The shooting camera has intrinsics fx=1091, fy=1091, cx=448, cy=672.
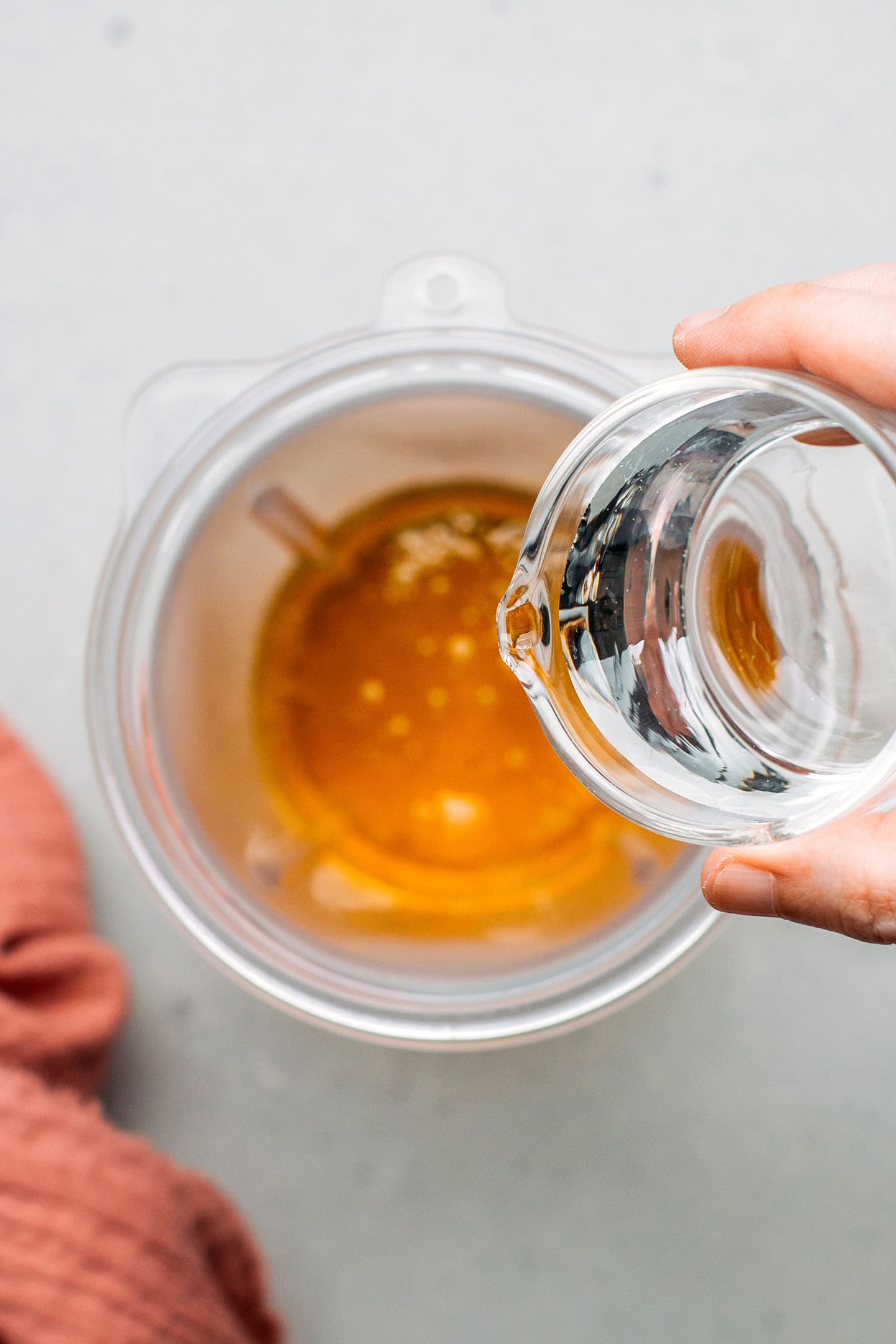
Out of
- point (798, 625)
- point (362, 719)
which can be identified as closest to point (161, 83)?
point (362, 719)

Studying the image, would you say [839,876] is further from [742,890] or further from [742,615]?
[742,615]

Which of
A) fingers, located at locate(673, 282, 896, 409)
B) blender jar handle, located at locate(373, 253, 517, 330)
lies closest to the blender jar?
blender jar handle, located at locate(373, 253, 517, 330)

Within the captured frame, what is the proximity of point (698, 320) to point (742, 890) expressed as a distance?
259mm

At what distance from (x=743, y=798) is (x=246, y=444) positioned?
34cm

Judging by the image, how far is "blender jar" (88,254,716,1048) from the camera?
0.61 meters

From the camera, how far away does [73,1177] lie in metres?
0.66

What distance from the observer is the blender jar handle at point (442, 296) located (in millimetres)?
621

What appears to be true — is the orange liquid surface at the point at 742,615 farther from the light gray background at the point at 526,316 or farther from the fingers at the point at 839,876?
the light gray background at the point at 526,316

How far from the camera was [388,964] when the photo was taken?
25.5 inches

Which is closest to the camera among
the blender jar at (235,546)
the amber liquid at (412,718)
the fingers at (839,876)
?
the fingers at (839,876)

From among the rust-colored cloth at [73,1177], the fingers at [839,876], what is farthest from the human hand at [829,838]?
the rust-colored cloth at [73,1177]

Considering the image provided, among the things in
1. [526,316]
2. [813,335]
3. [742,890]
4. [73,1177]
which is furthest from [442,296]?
[73,1177]

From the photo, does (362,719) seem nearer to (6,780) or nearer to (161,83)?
(6,780)

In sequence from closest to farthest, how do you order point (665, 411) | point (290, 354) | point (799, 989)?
point (665, 411)
point (290, 354)
point (799, 989)
